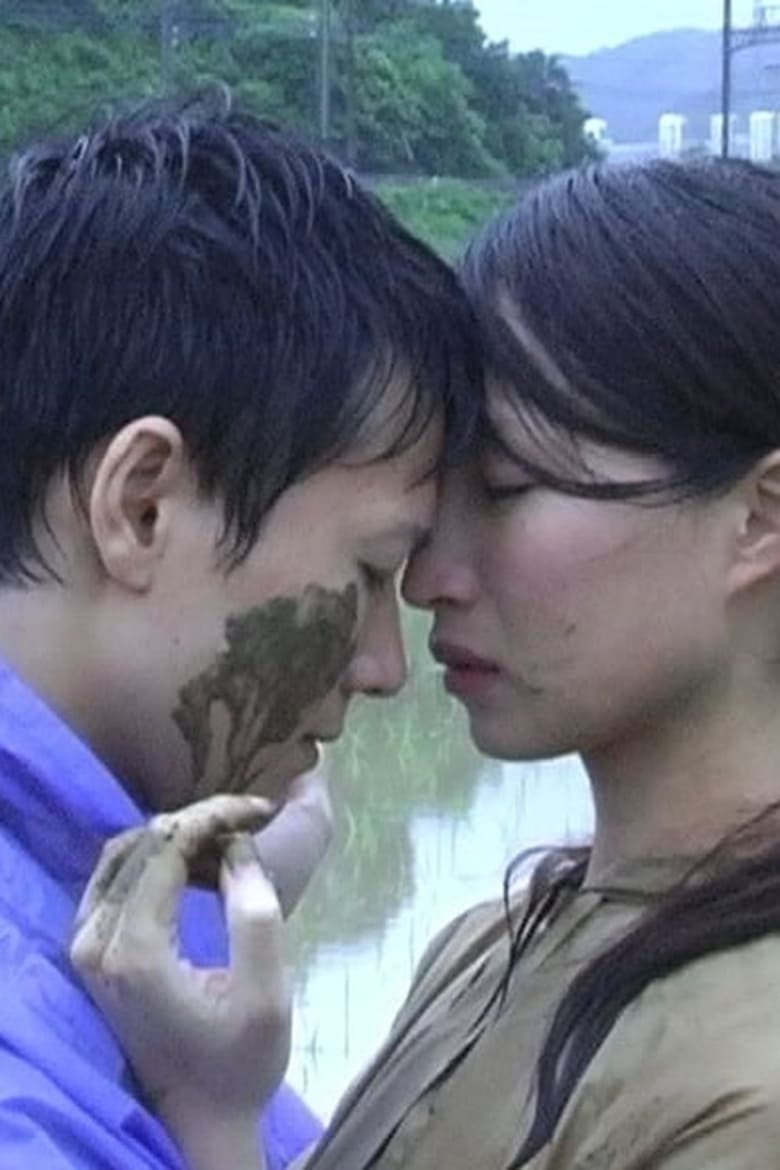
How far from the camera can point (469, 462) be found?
4.47 feet

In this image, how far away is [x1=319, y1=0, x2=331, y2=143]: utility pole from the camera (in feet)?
33.7

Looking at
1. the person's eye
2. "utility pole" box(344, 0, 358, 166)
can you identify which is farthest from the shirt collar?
"utility pole" box(344, 0, 358, 166)

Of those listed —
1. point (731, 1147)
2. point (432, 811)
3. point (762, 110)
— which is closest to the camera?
point (731, 1147)

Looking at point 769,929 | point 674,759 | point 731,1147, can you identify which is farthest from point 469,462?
point 731,1147

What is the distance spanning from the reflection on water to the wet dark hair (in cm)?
203

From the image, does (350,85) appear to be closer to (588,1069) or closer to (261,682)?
(261,682)

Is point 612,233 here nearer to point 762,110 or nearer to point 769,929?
point 769,929

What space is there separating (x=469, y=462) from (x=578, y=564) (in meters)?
0.08

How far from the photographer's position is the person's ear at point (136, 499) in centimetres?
125

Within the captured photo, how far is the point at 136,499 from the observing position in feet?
4.11

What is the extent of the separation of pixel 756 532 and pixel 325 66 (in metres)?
9.76

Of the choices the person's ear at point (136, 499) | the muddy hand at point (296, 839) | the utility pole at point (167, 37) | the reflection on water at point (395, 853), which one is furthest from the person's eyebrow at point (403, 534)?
the utility pole at point (167, 37)

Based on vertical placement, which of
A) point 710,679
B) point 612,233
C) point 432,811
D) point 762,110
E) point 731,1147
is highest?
point 612,233

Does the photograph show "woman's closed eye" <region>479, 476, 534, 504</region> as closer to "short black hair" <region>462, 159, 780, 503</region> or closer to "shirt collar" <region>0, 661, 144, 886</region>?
"short black hair" <region>462, 159, 780, 503</region>
